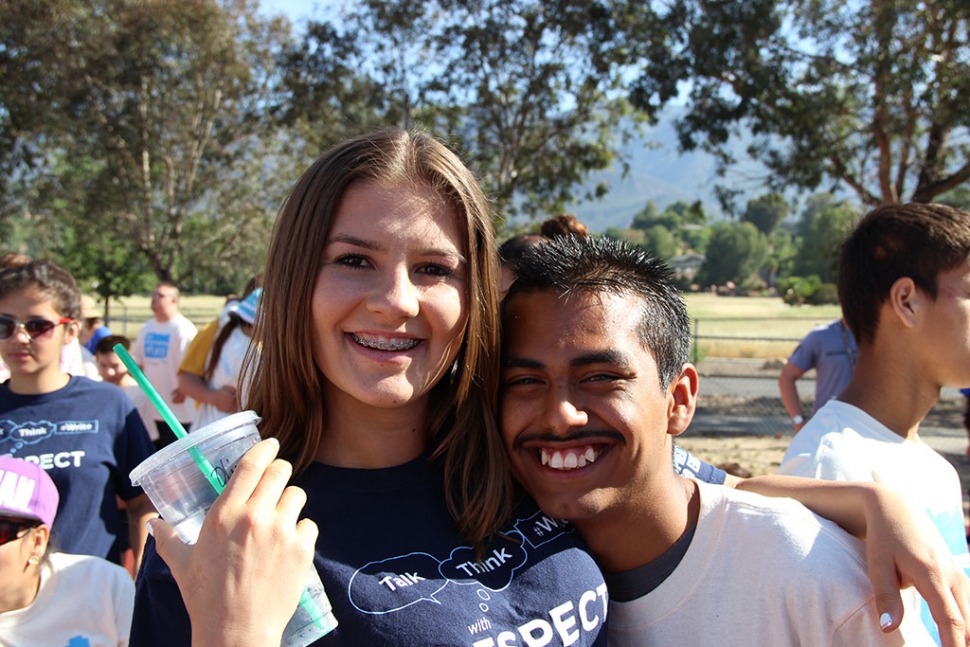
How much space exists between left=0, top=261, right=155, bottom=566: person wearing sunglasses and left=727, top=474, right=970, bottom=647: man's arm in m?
2.80

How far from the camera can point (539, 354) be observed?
180cm

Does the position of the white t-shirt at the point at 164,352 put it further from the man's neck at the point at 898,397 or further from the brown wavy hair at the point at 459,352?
the man's neck at the point at 898,397

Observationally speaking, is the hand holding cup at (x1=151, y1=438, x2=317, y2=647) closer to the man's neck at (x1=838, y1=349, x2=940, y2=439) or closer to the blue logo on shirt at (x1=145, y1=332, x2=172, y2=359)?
the man's neck at (x1=838, y1=349, x2=940, y2=439)

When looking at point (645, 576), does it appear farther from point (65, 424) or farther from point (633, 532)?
point (65, 424)

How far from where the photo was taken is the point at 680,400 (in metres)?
1.98

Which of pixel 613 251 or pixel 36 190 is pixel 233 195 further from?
pixel 613 251

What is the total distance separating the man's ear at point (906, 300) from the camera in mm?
2400

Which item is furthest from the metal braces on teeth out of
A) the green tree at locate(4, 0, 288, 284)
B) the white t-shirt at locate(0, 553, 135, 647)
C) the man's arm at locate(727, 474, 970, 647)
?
the green tree at locate(4, 0, 288, 284)

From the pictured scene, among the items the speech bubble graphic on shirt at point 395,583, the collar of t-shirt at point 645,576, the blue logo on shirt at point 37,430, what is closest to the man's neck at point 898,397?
the collar of t-shirt at point 645,576

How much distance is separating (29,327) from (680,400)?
2948 millimetres

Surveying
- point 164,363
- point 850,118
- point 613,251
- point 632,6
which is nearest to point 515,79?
point 632,6

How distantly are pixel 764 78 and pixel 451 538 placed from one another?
12469mm

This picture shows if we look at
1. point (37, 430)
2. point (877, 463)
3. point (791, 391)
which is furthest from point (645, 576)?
point (791, 391)

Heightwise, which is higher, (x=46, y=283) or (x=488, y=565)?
(x=46, y=283)
